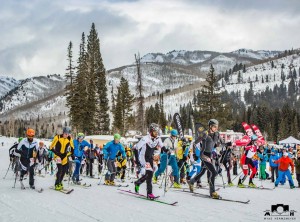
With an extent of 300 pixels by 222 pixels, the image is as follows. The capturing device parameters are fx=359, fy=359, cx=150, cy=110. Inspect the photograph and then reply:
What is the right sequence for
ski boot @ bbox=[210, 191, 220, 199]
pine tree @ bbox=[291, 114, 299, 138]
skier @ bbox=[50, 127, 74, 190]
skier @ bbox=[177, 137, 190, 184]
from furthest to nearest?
pine tree @ bbox=[291, 114, 299, 138]
skier @ bbox=[177, 137, 190, 184]
skier @ bbox=[50, 127, 74, 190]
ski boot @ bbox=[210, 191, 220, 199]

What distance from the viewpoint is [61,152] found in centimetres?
1166

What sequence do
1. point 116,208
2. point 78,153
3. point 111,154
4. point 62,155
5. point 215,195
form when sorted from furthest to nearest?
point 78,153 → point 111,154 → point 62,155 → point 215,195 → point 116,208

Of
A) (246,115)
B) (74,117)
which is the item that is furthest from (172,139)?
(246,115)

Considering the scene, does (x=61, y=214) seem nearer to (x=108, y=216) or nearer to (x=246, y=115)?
(x=108, y=216)

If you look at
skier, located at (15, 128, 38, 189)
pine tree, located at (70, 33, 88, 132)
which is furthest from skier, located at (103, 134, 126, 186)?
pine tree, located at (70, 33, 88, 132)

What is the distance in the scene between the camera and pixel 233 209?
27.4 feet

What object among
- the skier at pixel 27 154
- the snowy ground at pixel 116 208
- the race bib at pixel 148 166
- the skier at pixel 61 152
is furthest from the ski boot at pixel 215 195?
the skier at pixel 27 154

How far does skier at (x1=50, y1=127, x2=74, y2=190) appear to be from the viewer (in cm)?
1158

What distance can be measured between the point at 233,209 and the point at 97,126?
52368 mm

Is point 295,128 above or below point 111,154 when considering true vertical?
below

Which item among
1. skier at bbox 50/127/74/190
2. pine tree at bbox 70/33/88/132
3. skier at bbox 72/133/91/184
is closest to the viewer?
skier at bbox 50/127/74/190

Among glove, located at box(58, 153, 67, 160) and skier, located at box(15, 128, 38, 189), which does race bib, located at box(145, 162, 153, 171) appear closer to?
glove, located at box(58, 153, 67, 160)

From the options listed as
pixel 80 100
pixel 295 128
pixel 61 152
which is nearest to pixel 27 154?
pixel 61 152

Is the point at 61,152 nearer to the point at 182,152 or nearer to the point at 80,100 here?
the point at 182,152
